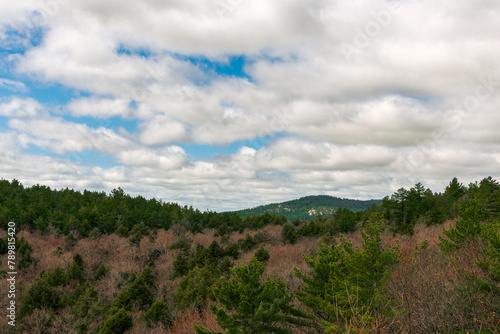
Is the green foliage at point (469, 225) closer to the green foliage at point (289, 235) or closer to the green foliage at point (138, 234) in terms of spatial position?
the green foliage at point (289, 235)

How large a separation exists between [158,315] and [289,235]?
4171 cm

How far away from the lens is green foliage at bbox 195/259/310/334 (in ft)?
46.7

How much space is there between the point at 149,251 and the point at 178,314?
30.4m

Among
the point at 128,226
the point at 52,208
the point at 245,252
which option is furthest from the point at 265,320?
the point at 52,208

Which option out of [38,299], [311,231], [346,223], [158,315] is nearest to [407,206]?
[346,223]

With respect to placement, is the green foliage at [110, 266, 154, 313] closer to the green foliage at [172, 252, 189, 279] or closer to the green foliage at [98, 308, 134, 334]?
the green foliage at [98, 308, 134, 334]

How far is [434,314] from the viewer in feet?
38.1

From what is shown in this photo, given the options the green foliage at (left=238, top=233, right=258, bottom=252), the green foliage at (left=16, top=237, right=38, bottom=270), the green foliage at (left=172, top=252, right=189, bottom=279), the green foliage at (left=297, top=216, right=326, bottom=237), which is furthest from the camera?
the green foliage at (left=297, top=216, right=326, bottom=237)

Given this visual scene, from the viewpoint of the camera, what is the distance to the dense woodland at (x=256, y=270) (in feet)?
43.9

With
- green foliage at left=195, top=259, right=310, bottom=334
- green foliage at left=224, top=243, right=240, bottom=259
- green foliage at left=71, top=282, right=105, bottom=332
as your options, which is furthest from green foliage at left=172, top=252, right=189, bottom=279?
green foliage at left=195, top=259, right=310, bottom=334

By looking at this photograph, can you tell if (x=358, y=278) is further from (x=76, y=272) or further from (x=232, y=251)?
(x=76, y=272)

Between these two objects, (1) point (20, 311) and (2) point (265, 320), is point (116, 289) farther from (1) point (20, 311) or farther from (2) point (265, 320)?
(2) point (265, 320)

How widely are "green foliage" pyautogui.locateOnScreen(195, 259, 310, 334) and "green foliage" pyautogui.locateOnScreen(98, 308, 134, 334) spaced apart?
14.9 metres

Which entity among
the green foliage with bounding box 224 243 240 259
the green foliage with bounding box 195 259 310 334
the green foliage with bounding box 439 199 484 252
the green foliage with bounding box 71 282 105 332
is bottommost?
the green foliage with bounding box 71 282 105 332
